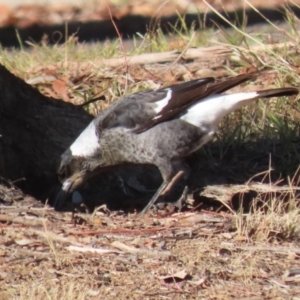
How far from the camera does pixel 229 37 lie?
300 inches

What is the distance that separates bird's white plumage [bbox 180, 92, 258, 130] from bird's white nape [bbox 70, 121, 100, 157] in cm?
61

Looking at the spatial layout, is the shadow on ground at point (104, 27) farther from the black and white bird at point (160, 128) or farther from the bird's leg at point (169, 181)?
the bird's leg at point (169, 181)

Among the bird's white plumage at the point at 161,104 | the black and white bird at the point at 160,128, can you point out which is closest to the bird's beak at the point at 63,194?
the black and white bird at the point at 160,128

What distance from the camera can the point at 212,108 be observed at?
6039 mm

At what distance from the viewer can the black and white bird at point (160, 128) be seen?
5922 millimetres

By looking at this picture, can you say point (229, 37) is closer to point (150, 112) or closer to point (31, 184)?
point (150, 112)

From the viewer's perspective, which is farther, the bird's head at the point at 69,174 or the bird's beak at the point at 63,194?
the bird's head at the point at 69,174

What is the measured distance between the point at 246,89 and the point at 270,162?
62.2 inches

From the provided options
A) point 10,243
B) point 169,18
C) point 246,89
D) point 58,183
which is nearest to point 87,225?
point 10,243

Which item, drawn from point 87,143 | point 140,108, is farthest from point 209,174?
point 87,143

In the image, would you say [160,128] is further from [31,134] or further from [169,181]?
[31,134]

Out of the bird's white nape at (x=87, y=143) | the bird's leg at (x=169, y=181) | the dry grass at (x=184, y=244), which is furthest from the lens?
the bird's white nape at (x=87, y=143)

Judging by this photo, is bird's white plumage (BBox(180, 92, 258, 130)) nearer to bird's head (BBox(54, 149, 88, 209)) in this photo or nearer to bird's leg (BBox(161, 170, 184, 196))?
bird's leg (BBox(161, 170, 184, 196))

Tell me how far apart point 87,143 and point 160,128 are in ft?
1.71
